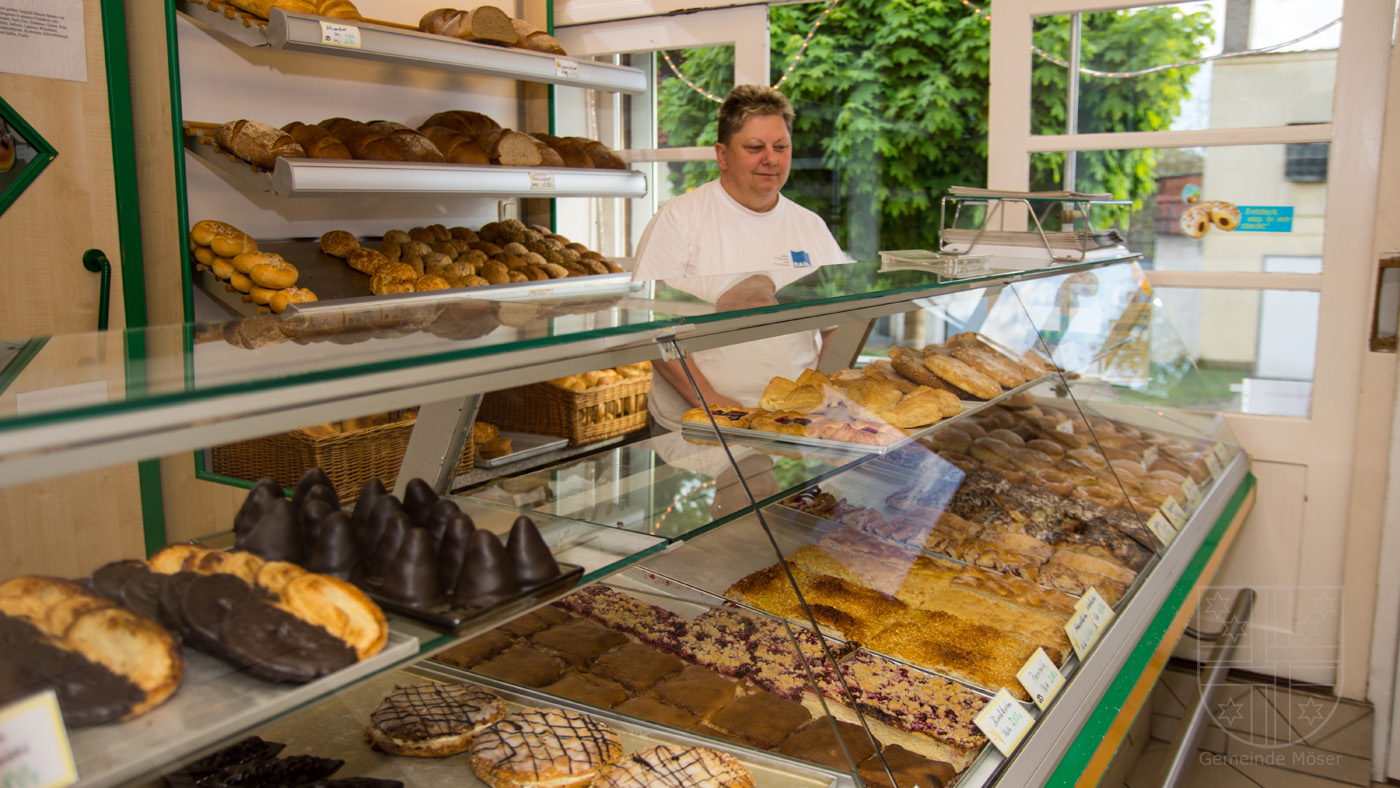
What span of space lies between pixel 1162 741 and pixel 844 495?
204cm

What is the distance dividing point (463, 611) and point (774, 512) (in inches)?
40.9

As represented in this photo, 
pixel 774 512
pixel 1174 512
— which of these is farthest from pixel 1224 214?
pixel 774 512

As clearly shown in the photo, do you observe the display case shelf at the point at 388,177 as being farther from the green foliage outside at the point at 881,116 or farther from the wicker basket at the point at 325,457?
the green foliage outside at the point at 881,116

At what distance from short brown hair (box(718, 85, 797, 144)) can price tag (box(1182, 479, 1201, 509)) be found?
1749 millimetres

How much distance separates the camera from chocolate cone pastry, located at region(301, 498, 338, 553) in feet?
3.32

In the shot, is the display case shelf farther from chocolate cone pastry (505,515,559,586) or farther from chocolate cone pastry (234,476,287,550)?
chocolate cone pastry (505,515,559,586)

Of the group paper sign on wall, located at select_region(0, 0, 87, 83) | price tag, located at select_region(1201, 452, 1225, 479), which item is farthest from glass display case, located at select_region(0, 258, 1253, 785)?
paper sign on wall, located at select_region(0, 0, 87, 83)

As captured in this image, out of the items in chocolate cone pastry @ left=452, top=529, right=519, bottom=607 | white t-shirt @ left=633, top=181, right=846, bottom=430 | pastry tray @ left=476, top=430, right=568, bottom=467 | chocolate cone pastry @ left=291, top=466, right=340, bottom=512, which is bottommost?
pastry tray @ left=476, top=430, right=568, bottom=467

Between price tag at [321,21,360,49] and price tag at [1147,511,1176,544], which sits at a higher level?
price tag at [321,21,360,49]

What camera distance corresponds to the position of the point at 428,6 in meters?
3.95

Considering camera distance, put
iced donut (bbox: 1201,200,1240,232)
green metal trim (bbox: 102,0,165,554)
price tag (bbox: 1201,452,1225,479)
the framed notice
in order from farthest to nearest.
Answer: iced donut (bbox: 1201,200,1240,232), price tag (bbox: 1201,452,1225,479), green metal trim (bbox: 102,0,165,554), the framed notice

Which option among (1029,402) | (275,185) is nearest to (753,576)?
(1029,402)

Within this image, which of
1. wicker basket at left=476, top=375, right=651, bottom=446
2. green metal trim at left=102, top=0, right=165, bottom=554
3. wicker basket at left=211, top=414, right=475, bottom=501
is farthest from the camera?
wicker basket at left=476, top=375, right=651, bottom=446

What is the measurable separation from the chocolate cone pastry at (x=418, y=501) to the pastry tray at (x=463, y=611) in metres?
0.15
